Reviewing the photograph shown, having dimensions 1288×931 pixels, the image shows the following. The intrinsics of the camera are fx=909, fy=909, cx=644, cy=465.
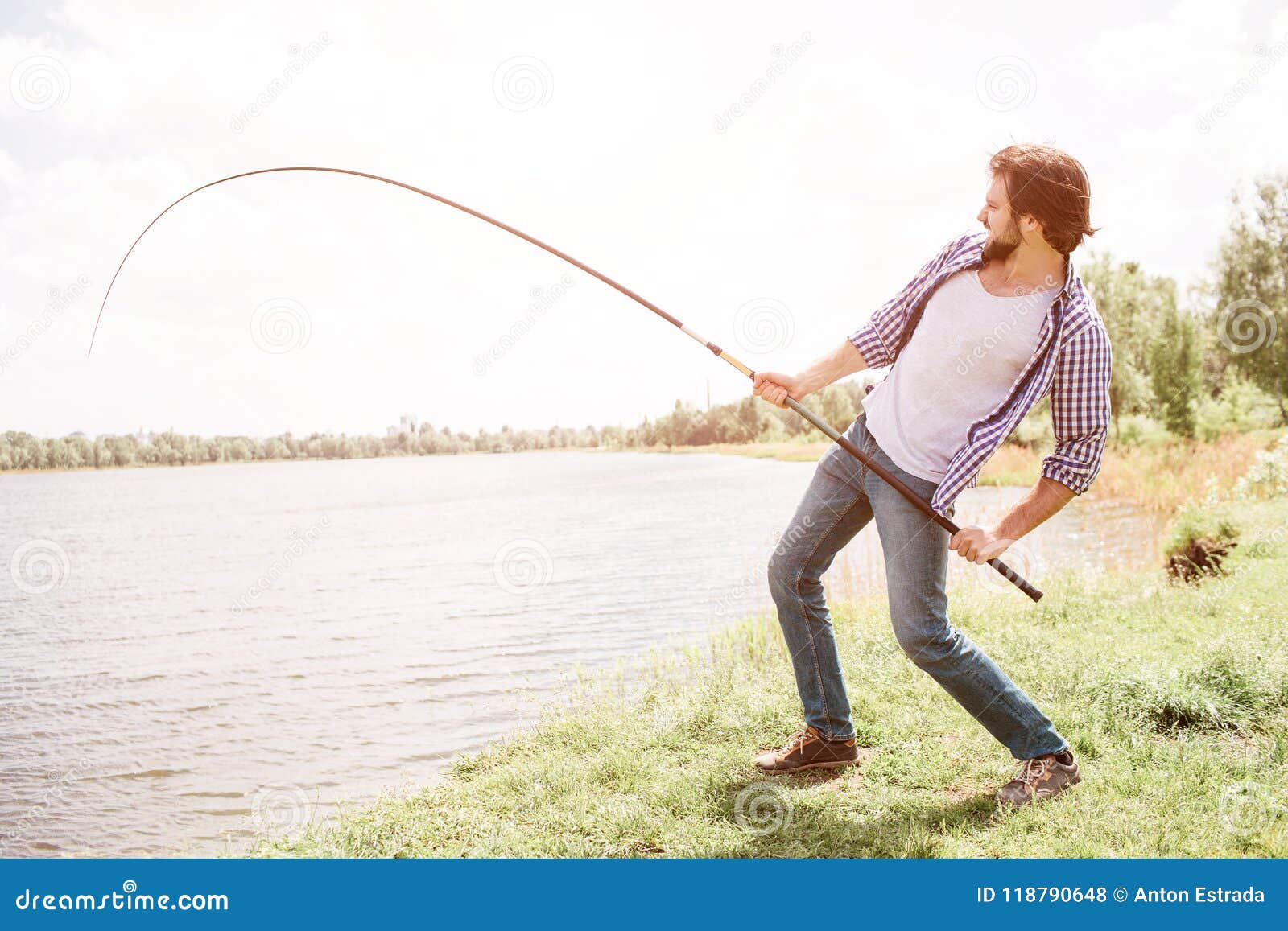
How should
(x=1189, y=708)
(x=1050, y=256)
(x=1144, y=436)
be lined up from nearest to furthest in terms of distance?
(x=1050, y=256) → (x=1189, y=708) → (x=1144, y=436)

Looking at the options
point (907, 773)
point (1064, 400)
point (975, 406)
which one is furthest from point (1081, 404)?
point (907, 773)

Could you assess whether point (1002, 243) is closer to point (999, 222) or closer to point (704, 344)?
point (999, 222)

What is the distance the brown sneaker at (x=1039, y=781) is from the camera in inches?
128

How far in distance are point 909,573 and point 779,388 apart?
2.86 ft

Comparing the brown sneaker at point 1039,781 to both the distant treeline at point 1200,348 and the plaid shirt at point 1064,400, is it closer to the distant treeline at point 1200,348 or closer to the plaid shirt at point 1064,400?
the plaid shirt at point 1064,400

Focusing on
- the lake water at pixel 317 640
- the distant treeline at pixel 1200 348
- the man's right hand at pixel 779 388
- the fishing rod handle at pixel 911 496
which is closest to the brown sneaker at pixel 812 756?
the fishing rod handle at pixel 911 496

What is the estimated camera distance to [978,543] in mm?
3164

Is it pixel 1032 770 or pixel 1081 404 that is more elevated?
pixel 1081 404

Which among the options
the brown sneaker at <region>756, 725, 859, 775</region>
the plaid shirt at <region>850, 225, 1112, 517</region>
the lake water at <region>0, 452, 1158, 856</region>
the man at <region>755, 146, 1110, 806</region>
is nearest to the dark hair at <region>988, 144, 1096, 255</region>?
the man at <region>755, 146, 1110, 806</region>

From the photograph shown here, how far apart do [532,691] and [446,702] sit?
92 cm

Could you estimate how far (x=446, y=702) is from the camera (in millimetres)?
8109

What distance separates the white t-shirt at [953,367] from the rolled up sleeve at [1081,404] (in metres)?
0.14

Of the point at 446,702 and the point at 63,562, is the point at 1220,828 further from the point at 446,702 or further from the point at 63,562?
the point at 63,562

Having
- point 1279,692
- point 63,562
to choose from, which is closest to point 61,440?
point 63,562
